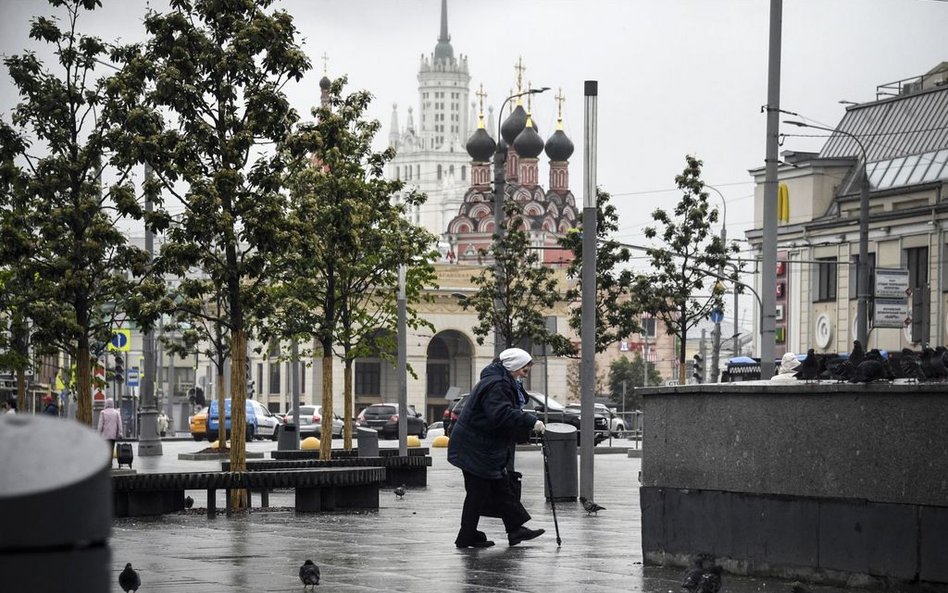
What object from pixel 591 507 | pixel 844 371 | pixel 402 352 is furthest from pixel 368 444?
pixel 844 371

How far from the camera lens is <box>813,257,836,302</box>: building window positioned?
69.5 m

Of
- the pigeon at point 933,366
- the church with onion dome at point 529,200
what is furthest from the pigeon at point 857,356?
the church with onion dome at point 529,200

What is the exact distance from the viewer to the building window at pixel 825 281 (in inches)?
2736

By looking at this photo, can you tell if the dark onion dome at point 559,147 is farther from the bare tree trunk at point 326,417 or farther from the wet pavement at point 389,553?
the wet pavement at point 389,553

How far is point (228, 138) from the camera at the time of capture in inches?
775

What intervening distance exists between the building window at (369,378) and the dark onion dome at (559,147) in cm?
5030

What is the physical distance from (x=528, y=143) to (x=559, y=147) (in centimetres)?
1927

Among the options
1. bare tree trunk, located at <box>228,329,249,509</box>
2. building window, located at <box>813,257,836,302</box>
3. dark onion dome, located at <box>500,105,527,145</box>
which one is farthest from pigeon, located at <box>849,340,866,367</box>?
dark onion dome, located at <box>500,105,527,145</box>

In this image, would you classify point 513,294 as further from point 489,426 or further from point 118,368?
point 489,426

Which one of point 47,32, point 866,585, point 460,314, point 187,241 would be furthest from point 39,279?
point 460,314

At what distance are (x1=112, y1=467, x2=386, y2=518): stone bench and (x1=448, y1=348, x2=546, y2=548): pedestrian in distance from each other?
4712mm

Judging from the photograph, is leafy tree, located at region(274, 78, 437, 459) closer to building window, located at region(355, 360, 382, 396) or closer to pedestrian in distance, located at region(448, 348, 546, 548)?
pedestrian in distance, located at region(448, 348, 546, 548)

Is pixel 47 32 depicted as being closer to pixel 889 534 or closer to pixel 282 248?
pixel 282 248

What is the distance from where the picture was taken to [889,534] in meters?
9.46
